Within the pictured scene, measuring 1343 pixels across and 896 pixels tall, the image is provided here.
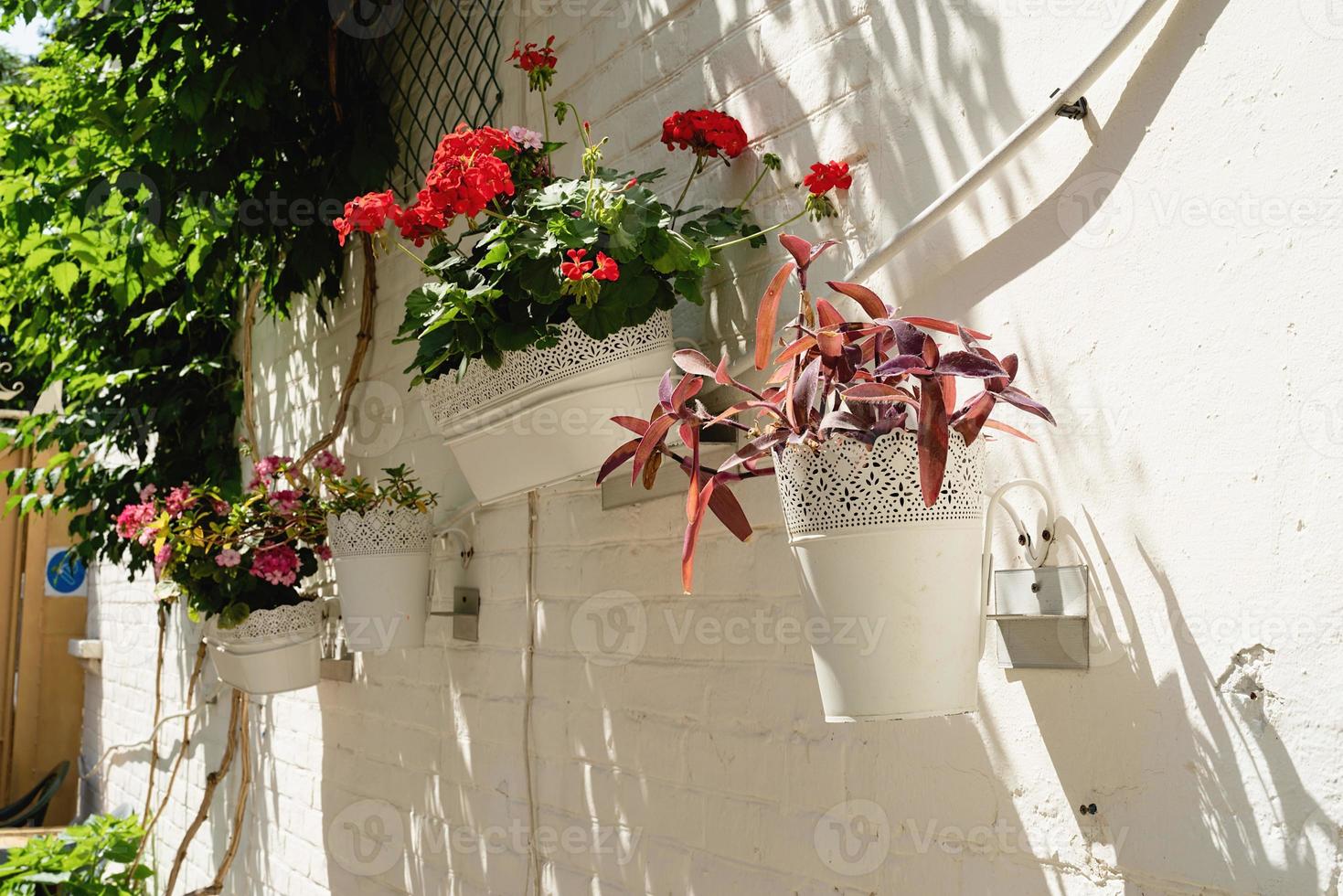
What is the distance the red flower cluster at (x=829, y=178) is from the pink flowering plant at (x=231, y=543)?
4.72 feet

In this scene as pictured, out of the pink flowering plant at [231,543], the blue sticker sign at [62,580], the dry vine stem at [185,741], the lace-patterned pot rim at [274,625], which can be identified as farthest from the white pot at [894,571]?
the blue sticker sign at [62,580]

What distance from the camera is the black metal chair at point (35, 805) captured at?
19.2 ft

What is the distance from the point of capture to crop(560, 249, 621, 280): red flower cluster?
4.20 ft

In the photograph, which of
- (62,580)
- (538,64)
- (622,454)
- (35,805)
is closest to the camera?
(622,454)

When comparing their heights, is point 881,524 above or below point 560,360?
below

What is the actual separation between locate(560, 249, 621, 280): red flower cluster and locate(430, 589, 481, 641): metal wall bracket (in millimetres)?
958

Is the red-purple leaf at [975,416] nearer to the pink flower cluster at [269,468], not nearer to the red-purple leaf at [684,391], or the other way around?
the red-purple leaf at [684,391]

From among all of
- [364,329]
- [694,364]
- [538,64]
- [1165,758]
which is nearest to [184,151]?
[364,329]

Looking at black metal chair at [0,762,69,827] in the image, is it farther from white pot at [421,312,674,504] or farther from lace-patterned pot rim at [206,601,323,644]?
white pot at [421,312,674,504]

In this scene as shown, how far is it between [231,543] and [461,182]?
127cm

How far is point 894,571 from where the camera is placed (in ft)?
3.24

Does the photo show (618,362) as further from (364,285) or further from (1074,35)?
(364,285)

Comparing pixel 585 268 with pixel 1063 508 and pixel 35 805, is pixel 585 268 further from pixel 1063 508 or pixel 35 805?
pixel 35 805

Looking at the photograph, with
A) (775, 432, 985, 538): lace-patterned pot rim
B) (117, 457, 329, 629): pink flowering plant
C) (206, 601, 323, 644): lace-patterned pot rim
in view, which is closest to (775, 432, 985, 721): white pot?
(775, 432, 985, 538): lace-patterned pot rim
